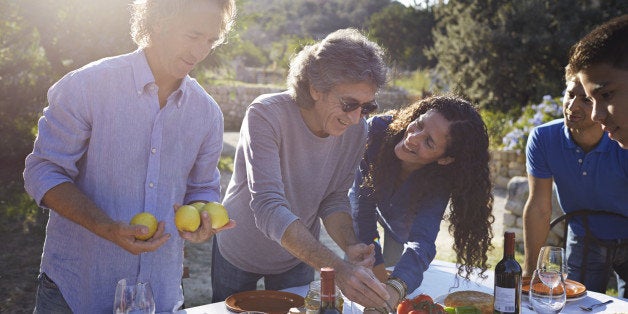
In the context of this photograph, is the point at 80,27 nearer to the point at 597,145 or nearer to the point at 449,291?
the point at 449,291

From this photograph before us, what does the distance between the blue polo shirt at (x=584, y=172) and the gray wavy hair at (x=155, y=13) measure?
6.20ft

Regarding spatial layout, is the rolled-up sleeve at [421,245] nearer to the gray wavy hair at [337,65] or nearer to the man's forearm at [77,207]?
the gray wavy hair at [337,65]

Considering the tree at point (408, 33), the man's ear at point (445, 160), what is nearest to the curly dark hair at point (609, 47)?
the man's ear at point (445, 160)

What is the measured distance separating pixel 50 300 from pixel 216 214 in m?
0.69

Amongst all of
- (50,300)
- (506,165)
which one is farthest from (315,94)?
(506,165)

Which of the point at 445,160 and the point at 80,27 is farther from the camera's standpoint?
the point at 80,27

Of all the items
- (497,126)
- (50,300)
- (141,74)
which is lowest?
(50,300)

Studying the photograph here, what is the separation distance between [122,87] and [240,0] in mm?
4351

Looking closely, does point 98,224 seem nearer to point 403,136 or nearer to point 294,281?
point 294,281

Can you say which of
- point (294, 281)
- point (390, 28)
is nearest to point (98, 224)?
point (294, 281)

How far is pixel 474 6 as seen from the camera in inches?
563

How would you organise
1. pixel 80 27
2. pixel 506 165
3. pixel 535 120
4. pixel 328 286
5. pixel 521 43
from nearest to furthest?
pixel 328 286 < pixel 80 27 < pixel 535 120 < pixel 506 165 < pixel 521 43

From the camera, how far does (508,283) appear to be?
7.08ft

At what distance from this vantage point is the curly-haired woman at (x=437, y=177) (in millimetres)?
2727
